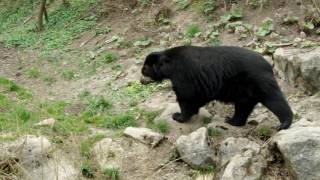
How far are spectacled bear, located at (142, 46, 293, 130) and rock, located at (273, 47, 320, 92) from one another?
1.21 m

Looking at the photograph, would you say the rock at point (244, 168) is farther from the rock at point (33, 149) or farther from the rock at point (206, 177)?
the rock at point (33, 149)

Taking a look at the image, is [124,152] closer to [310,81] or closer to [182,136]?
[182,136]

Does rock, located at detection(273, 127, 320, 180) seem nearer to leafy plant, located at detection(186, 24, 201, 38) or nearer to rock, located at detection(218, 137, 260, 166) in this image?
rock, located at detection(218, 137, 260, 166)

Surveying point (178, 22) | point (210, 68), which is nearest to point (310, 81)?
point (210, 68)

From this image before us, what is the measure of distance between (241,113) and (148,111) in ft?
5.33

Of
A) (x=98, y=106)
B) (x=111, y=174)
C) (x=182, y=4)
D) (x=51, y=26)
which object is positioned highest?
(x=182, y=4)

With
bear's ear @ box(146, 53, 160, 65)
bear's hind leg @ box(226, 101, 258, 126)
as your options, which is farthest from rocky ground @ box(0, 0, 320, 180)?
bear's ear @ box(146, 53, 160, 65)

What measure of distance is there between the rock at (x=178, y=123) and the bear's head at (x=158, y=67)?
53 centimetres

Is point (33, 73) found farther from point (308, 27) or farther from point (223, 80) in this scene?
A: point (308, 27)

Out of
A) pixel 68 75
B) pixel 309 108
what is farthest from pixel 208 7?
pixel 309 108

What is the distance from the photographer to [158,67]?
8.22m

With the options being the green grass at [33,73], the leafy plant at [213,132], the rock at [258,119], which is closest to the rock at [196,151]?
the leafy plant at [213,132]

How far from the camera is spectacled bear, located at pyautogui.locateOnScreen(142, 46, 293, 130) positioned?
7.27 metres

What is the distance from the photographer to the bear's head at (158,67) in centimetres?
802
